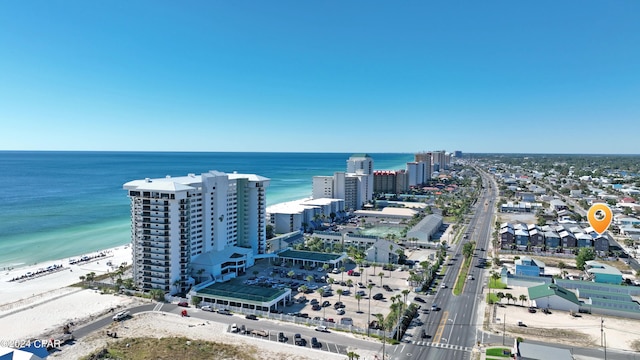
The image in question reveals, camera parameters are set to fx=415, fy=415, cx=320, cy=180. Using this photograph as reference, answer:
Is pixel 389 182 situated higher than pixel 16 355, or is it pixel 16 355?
pixel 389 182

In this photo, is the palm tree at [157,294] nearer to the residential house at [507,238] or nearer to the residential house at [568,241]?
the residential house at [507,238]

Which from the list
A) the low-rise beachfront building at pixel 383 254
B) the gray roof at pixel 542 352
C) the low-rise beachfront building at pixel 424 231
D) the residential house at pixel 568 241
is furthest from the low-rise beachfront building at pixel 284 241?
the residential house at pixel 568 241

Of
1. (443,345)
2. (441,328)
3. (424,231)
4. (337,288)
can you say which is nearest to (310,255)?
(337,288)

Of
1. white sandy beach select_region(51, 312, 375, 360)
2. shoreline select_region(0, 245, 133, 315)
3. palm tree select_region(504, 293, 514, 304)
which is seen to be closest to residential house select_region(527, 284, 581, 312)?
palm tree select_region(504, 293, 514, 304)

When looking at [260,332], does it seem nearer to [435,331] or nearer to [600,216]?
[435,331]

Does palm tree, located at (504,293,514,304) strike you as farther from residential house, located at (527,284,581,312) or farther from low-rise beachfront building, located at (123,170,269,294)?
low-rise beachfront building, located at (123,170,269,294)

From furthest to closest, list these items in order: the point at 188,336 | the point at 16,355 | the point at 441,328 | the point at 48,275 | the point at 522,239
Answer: the point at 522,239, the point at 48,275, the point at 441,328, the point at 188,336, the point at 16,355
